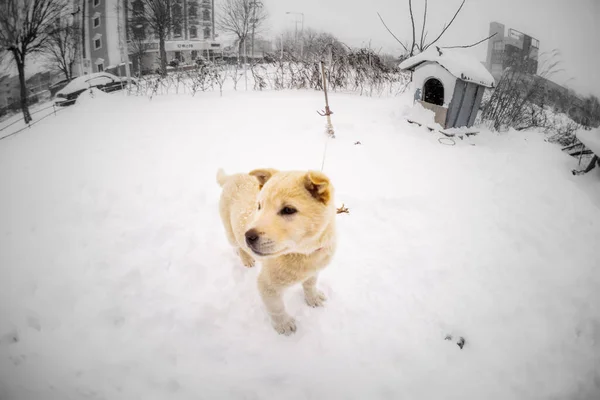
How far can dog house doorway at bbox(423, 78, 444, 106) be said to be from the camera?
5.27 meters

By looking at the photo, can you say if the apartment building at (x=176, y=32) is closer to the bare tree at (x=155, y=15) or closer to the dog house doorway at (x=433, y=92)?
the bare tree at (x=155, y=15)

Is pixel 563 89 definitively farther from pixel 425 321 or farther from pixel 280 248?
pixel 280 248

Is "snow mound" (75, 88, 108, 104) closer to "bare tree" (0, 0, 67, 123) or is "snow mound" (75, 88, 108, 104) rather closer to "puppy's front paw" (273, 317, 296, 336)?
"bare tree" (0, 0, 67, 123)

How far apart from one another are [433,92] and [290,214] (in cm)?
602

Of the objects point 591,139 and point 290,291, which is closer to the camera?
point 290,291

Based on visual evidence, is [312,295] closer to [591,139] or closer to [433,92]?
[591,139]

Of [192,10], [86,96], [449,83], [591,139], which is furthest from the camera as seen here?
[449,83]

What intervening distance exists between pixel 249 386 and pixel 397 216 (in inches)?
97.6

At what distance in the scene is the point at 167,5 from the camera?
6.59 ft

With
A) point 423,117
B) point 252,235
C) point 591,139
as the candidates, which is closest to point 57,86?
point 252,235

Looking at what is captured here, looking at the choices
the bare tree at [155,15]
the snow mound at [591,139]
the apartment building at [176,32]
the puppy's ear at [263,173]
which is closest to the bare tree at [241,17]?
the apartment building at [176,32]

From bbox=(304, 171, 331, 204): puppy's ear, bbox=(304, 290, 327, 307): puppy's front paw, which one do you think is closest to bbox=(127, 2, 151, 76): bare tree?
bbox=(304, 171, 331, 204): puppy's ear

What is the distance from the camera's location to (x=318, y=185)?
4.31 feet

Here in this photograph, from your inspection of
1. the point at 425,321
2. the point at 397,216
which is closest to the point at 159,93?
the point at 397,216
